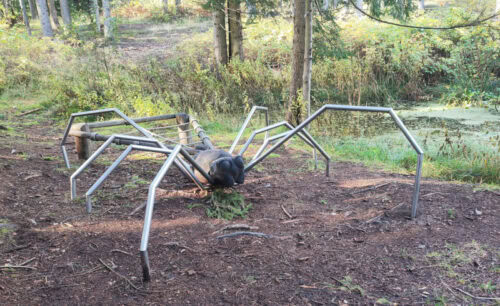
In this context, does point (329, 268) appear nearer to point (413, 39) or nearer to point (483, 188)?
point (483, 188)

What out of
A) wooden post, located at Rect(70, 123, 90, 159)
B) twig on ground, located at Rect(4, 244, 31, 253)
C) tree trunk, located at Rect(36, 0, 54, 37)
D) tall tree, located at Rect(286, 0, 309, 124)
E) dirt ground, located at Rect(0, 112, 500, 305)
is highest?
tree trunk, located at Rect(36, 0, 54, 37)

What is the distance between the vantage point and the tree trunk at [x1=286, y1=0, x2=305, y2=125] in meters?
5.86

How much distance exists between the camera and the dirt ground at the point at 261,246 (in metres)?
1.95

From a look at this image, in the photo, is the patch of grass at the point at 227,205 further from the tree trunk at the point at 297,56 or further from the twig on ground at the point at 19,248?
the tree trunk at the point at 297,56

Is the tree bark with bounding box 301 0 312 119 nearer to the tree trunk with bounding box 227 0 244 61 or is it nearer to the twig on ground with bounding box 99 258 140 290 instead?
the tree trunk with bounding box 227 0 244 61

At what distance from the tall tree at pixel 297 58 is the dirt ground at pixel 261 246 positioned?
2.69 m

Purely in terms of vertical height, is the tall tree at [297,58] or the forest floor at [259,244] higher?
the tall tree at [297,58]

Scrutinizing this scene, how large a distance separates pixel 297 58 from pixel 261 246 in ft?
13.9

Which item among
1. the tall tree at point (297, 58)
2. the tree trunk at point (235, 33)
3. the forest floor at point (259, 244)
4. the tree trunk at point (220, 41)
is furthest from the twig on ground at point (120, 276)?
the tree trunk at point (235, 33)

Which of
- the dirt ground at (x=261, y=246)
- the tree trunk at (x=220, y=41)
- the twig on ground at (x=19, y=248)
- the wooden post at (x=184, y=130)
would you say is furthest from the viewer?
the tree trunk at (x=220, y=41)

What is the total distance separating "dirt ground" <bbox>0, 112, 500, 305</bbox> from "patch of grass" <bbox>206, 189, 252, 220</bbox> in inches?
2.9

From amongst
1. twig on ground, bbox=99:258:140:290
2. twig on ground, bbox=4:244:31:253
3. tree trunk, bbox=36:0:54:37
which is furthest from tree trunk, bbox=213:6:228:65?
tree trunk, bbox=36:0:54:37

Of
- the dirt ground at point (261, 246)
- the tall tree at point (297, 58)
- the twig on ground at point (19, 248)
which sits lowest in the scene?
the dirt ground at point (261, 246)

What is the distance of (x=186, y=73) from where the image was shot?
28.3ft
